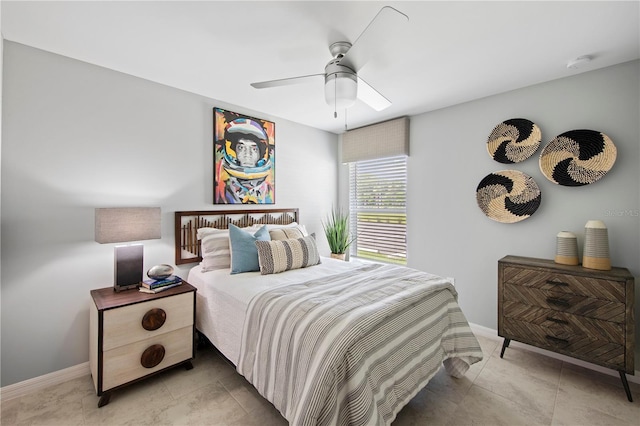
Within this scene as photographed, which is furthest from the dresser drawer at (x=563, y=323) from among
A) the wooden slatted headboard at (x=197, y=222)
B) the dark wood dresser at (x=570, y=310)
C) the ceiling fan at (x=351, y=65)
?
the wooden slatted headboard at (x=197, y=222)

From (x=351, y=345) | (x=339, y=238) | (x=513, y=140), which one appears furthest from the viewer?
(x=339, y=238)

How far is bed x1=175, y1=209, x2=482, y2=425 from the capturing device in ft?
4.32

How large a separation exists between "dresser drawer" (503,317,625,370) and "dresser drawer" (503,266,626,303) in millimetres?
325

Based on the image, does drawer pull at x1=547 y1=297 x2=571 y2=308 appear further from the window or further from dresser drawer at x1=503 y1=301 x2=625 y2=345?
the window

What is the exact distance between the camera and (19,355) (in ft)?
6.47

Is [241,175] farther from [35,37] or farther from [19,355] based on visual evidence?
[19,355]

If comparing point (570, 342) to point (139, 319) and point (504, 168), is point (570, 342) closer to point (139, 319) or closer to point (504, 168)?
point (504, 168)

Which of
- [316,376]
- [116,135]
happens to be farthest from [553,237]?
[116,135]

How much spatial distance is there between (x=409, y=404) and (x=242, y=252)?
5.74 ft

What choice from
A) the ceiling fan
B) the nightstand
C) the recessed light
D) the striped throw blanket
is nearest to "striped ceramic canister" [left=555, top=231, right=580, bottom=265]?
the striped throw blanket

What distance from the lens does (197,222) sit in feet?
9.39

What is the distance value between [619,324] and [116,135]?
420 cm

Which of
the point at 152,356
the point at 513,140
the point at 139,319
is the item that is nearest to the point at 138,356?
the point at 152,356

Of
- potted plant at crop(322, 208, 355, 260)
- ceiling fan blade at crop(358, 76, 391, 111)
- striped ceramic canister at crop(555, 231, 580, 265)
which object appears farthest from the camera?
potted plant at crop(322, 208, 355, 260)
